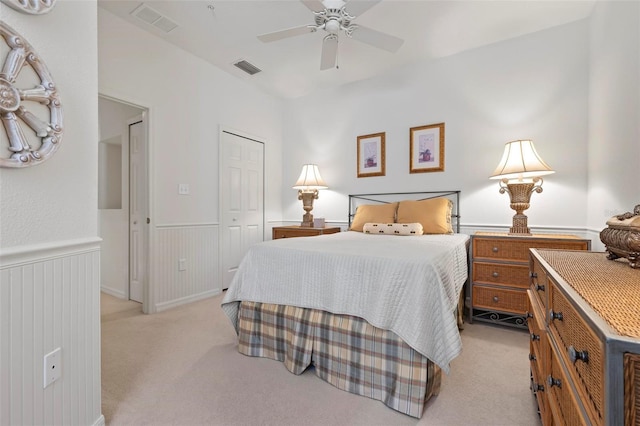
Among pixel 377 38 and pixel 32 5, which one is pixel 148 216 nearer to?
pixel 32 5

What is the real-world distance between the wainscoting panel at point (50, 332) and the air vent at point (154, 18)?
7.73ft

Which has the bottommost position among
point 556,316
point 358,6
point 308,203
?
point 556,316

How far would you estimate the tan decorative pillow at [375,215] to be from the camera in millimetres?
3389

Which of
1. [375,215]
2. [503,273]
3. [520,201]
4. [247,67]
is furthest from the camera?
[247,67]

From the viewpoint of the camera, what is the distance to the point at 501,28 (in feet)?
9.57

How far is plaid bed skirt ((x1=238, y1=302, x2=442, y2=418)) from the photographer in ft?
4.96

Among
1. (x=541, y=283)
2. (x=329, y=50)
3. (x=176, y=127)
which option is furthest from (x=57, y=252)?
(x=176, y=127)

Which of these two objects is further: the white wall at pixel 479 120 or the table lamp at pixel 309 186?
the table lamp at pixel 309 186

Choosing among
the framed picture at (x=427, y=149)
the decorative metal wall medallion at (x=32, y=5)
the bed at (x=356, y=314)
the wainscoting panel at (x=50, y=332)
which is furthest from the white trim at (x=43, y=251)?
the framed picture at (x=427, y=149)

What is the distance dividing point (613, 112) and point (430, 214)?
5.10ft

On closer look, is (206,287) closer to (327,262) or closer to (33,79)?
(327,262)

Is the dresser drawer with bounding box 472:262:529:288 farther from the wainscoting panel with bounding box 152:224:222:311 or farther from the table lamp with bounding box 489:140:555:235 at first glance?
the wainscoting panel with bounding box 152:224:222:311

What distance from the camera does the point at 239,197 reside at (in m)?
4.07

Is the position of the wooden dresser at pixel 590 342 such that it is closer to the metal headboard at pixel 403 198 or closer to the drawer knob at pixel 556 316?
the drawer knob at pixel 556 316
